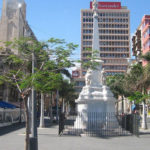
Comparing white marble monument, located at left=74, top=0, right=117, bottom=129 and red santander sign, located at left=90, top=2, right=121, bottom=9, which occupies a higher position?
red santander sign, located at left=90, top=2, right=121, bottom=9

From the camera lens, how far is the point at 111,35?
357ft

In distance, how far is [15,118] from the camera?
3897 centimetres

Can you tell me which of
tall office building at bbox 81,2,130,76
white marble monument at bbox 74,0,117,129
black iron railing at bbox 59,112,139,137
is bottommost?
black iron railing at bbox 59,112,139,137

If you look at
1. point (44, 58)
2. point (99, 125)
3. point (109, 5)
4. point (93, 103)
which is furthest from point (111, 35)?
point (44, 58)

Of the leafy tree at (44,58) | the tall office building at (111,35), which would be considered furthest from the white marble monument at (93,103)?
the tall office building at (111,35)

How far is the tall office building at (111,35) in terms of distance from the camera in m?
109

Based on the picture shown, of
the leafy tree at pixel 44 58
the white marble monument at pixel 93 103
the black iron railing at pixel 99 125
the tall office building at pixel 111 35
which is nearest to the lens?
the leafy tree at pixel 44 58

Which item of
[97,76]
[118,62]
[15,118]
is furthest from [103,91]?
[118,62]

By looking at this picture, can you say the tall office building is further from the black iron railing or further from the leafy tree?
the leafy tree

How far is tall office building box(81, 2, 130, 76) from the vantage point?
10888 centimetres

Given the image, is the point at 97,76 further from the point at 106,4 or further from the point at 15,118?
the point at 106,4

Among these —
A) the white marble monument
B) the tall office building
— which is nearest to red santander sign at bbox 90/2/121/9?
the tall office building

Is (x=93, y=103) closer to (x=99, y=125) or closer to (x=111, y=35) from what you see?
(x=99, y=125)

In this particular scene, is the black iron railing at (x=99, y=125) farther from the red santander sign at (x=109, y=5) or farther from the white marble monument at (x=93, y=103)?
the red santander sign at (x=109, y=5)
